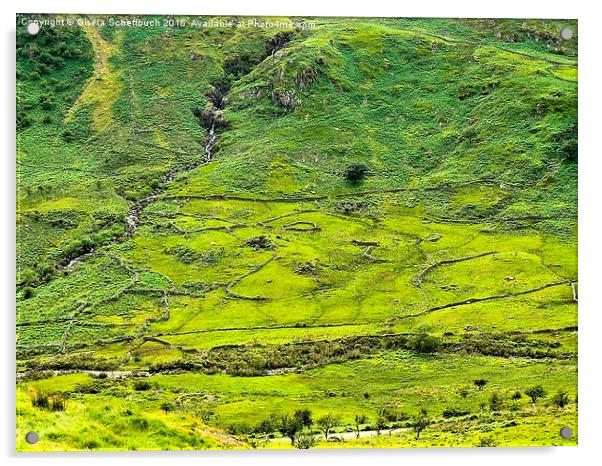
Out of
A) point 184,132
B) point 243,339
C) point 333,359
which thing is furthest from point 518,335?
point 184,132

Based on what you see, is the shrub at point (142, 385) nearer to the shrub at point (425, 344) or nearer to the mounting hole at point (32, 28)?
the shrub at point (425, 344)

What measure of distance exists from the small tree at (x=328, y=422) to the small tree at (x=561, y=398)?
8.29 meters

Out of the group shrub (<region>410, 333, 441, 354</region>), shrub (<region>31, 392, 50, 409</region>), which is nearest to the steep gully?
shrub (<region>31, 392, 50, 409</region>)

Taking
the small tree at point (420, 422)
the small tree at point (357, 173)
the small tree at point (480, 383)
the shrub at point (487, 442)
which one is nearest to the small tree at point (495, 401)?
the small tree at point (480, 383)

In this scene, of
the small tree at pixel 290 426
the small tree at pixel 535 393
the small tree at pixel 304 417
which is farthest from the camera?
the small tree at pixel 535 393

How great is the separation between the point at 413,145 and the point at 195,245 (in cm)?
1626

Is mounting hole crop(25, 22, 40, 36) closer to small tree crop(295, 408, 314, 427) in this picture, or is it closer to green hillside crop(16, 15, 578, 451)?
green hillside crop(16, 15, 578, 451)

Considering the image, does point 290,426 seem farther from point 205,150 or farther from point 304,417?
point 205,150

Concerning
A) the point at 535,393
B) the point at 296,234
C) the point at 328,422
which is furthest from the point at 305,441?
the point at 296,234

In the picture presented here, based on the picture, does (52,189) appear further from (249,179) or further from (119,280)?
(249,179)

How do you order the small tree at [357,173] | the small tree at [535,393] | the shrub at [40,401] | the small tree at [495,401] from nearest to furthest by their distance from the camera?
the shrub at [40,401] → the small tree at [535,393] → the small tree at [495,401] → the small tree at [357,173]

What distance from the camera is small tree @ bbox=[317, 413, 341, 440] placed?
95.0 ft

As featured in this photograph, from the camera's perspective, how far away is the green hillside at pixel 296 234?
30.2 m

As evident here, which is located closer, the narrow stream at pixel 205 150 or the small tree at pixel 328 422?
the small tree at pixel 328 422
